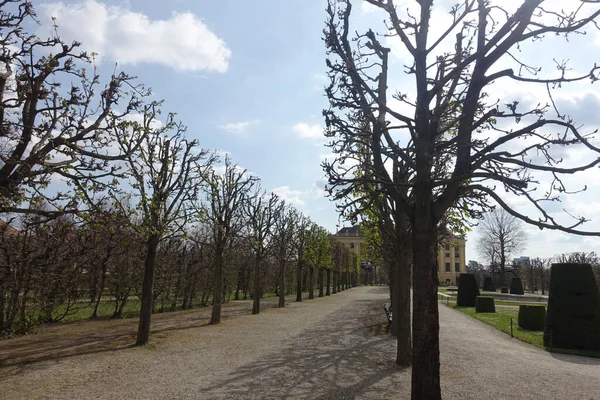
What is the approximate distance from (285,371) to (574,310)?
10832mm

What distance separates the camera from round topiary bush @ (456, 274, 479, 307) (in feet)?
97.5

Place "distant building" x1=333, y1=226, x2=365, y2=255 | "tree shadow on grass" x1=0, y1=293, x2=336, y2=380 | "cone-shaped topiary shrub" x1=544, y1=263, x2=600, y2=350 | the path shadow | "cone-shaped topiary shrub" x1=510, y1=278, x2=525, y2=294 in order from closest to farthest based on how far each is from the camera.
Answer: "tree shadow on grass" x1=0, y1=293, x2=336, y2=380, the path shadow, "cone-shaped topiary shrub" x1=544, y1=263, x2=600, y2=350, "cone-shaped topiary shrub" x1=510, y1=278, x2=525, y2=294, "distant building" x1=333, y1=226, x2=365, y2=255

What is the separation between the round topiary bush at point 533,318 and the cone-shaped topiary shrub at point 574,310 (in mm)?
4045

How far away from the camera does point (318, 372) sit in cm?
900

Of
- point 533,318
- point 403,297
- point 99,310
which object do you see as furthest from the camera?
point 99,310

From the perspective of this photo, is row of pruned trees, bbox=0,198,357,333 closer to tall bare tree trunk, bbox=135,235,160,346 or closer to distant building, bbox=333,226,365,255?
tall bare tree trunk, bbox=135,235,160,346

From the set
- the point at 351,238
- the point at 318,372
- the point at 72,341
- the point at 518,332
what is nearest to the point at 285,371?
the point at 318,372

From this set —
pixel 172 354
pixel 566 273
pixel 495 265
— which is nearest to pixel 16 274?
pixel 172 354

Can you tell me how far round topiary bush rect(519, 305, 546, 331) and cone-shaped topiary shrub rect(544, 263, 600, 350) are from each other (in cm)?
405

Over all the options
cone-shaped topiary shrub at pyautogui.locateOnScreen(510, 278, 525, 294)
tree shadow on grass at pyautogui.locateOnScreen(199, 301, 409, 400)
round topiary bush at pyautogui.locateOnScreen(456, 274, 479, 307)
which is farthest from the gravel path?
cone-shaped topiary shrub at pyautogui.locateOnScreen(510, 278, 525, 294)

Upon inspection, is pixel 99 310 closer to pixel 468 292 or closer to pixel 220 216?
pixel 220 216

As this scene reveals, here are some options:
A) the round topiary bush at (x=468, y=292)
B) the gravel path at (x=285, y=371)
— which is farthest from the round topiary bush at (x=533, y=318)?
the round topiary bush at (x=468, y=292)

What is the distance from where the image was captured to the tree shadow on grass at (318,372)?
24.3 ft

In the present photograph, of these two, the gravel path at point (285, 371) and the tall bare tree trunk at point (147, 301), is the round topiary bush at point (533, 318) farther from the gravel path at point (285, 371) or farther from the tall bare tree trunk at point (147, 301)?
the tall bare tree trunk at point (147, 301)
